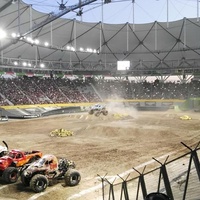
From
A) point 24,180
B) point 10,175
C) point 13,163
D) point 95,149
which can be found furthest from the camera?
point 95,149

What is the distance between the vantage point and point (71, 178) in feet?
42.5

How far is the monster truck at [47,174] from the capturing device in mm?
12281

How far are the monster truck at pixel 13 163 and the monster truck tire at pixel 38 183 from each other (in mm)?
1719

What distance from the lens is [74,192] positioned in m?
12.3

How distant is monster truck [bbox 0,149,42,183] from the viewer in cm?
1326

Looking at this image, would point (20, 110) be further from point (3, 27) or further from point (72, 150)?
point (72, 150)

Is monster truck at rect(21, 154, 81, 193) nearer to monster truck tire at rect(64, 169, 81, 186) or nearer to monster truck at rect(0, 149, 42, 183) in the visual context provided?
monster truck tire at rect(64, 169, 81, 186)

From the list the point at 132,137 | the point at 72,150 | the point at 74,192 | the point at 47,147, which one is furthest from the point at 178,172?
the point at 132,137

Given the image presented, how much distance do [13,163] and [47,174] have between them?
2407 mm

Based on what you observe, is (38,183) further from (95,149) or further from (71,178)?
(95,149)

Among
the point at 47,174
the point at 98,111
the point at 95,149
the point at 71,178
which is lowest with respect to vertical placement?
the point at 95,149

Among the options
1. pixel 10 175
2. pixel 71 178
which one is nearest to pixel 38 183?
pixel 71 178

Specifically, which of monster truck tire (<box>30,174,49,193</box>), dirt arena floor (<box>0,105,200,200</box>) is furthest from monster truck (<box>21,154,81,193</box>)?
dirt arena floor (<box>0,105,200,200</box>)

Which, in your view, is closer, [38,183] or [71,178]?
[38,183]
